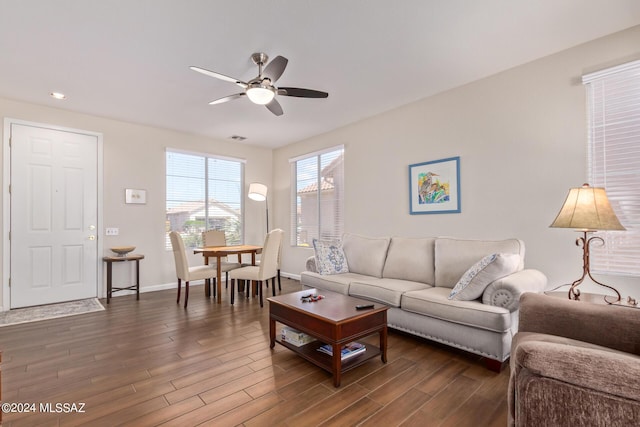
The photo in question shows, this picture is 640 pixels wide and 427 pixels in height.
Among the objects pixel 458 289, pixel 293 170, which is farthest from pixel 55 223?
pixel 458 289

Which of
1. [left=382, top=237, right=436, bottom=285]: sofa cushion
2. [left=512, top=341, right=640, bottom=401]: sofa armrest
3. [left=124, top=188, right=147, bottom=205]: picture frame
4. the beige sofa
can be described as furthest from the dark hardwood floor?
[left=124, top=188, right=147, bottom=205]: picture frame

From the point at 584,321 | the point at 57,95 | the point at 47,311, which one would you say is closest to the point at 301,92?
the point at 584,321

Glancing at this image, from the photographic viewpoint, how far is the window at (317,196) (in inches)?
209

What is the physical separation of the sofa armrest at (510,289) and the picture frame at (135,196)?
5054 mm

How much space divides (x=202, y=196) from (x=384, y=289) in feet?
13.2

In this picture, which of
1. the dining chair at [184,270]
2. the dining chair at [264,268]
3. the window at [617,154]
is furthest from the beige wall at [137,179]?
the window at [617,154]

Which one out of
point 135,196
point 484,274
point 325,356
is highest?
point 135,196

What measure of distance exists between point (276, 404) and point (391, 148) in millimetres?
3562

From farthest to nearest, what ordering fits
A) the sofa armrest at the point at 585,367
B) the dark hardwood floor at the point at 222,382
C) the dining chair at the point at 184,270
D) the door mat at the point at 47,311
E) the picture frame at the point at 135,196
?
the picture frame at the point at 135,196 → the dining chair at the point at 184,270 → the door mat at the point at 47,311 → the dark hardwood floor at the point at 222,382 → the sofa armrest at the point at 585,367

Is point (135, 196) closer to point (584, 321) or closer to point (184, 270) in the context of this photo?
point (184, 270)

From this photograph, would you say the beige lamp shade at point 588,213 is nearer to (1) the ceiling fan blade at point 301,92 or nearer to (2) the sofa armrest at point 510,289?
(2) the sofa armrest at point 510,289

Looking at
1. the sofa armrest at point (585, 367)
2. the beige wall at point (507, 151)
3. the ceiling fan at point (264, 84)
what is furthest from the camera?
the beige wall at point (507, 151)

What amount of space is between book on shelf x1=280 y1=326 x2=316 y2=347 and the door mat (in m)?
2.95

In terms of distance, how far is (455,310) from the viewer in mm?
2574
